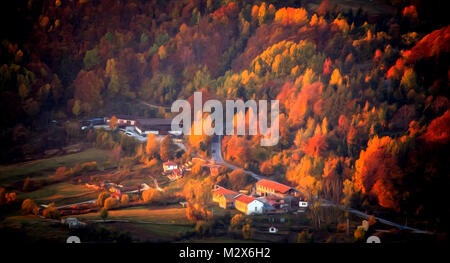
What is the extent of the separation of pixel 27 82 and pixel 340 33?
906 centimetres

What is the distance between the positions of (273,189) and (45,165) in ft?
20.7

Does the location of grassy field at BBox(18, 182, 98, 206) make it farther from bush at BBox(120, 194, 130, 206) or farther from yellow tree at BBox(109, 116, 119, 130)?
yellow tree at BBox(109, 116, 119, 130)

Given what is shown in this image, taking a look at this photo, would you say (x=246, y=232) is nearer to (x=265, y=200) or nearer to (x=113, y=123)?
(x=265, y=200)

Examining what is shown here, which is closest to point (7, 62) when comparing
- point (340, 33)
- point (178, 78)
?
point (178, 78)

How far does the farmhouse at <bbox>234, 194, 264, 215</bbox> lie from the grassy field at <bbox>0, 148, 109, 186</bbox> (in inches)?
Answer: 159

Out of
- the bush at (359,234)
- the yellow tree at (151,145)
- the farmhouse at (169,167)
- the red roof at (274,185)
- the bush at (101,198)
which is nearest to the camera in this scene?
the bush at (359,234)

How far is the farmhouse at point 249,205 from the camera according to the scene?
15430mm

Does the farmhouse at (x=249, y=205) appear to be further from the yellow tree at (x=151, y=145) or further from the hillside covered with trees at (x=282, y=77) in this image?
the yellow tree at (x=151, y=145)

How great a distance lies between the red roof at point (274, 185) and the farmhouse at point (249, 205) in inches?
27.1

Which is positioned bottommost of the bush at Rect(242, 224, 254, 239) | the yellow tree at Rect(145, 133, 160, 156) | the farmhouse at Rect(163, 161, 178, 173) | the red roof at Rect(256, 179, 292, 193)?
the bush at Rect(242, 224, 254, 239)

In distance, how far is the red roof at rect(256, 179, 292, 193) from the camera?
52.3 ft

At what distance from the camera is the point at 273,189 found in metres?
16.0

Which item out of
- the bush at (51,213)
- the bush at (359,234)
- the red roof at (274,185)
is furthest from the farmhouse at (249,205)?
the bush at (51,213)

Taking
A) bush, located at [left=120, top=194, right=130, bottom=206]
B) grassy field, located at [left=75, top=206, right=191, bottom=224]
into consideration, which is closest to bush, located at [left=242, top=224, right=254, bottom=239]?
grassy field, located at [left=75, top=206, right=191, bottom=224]
